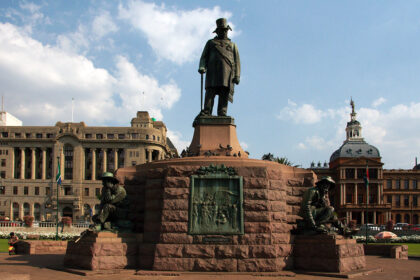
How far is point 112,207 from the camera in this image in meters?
13.5

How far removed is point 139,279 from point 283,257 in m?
4.10

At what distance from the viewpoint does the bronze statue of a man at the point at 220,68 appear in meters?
15.8

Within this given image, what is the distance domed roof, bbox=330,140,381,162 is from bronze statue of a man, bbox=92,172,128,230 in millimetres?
84143

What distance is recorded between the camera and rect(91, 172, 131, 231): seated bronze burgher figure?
1337 cm

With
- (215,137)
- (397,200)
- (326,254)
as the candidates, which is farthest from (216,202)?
(397,200)

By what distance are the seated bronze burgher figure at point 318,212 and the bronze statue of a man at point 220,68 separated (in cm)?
431

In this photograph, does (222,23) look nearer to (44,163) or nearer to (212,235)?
(212,235)

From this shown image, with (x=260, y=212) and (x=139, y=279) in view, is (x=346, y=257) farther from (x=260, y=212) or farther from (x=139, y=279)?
(x=139, y=279)

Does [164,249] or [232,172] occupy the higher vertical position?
[232,172]

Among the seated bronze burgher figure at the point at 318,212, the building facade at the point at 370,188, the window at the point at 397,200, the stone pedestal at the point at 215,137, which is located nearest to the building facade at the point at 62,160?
the building facade at the point at 370,188

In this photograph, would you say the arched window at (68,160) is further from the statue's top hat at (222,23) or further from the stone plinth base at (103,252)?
the stone plinth base at (103,252)

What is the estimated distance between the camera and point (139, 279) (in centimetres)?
1109

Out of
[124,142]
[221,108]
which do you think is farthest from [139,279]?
[124,142]

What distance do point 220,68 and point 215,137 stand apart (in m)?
2.49
